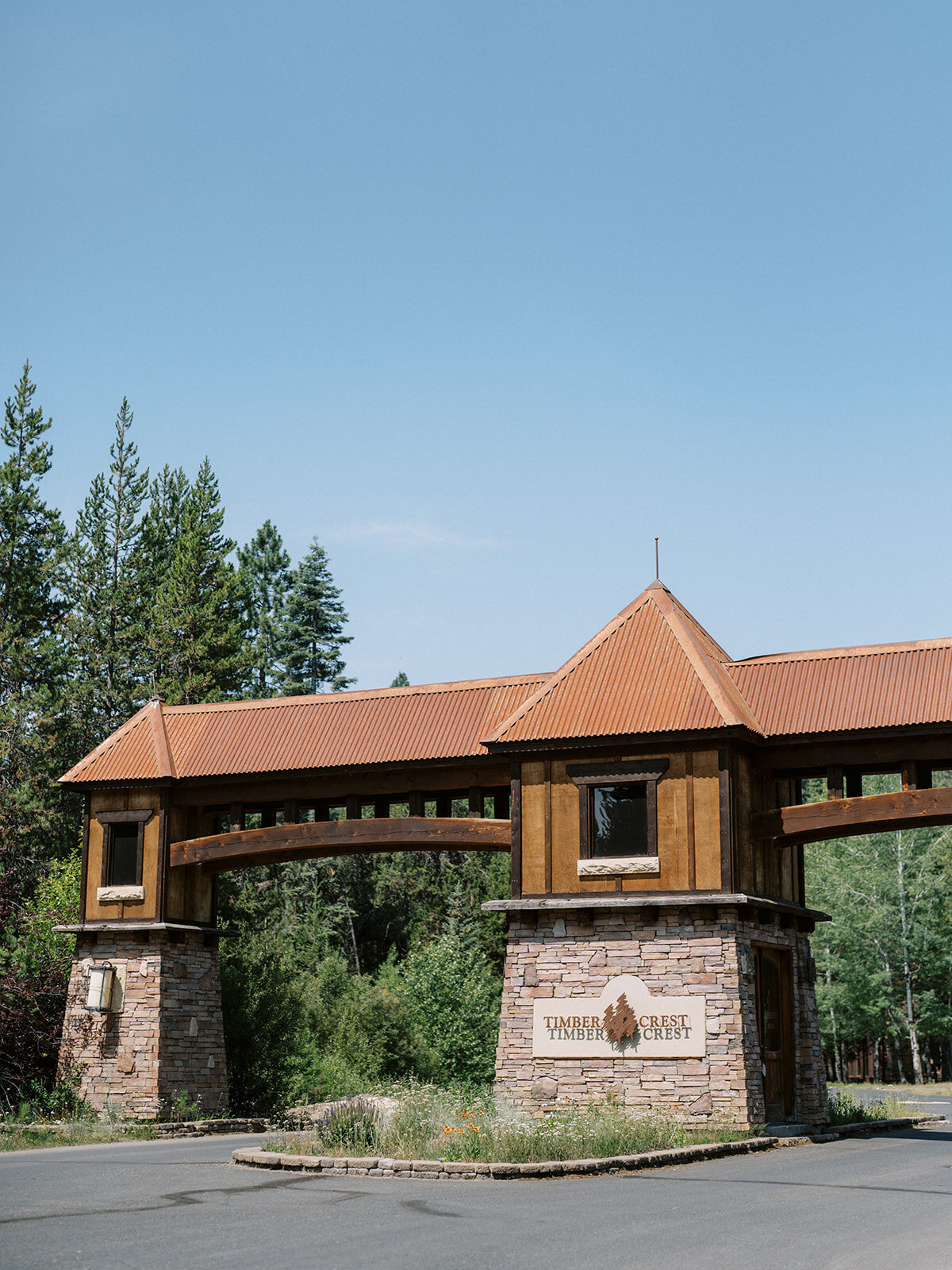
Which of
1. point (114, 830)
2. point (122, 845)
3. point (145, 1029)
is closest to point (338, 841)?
point (122, 845)

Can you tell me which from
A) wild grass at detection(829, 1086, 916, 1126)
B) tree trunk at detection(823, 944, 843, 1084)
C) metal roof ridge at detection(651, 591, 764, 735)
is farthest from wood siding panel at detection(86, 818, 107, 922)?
tree trunk at detection(823, 944, 843, 1084)

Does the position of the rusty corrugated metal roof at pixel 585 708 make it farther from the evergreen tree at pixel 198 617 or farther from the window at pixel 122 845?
the evergreen tree at pixel 198 617

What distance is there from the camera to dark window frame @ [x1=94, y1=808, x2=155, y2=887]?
2820 cm

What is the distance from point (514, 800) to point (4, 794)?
27964mm

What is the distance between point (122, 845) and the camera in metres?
28.6

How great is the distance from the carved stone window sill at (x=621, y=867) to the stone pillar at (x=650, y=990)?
603 millimetres

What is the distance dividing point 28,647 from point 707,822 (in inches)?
1314

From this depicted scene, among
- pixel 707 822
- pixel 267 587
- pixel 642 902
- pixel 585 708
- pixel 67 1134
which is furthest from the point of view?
pixel 267 587

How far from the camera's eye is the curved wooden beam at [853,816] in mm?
22812

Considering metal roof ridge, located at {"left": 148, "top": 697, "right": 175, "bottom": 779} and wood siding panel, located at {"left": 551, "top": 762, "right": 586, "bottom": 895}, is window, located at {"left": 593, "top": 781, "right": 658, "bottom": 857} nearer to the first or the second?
wood siding panel, located at {"left": 551, "top": 762, "right": 586, "bottom": 895}

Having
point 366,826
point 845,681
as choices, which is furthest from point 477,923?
point 845,681

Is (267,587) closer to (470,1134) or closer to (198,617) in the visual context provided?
(198,617)

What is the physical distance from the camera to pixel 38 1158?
20.7m

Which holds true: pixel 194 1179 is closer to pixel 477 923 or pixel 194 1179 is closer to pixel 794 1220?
pixel 794 1220
